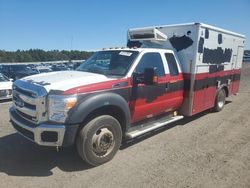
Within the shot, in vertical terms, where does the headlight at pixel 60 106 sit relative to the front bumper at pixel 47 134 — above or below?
above

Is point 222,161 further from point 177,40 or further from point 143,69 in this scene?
point 177,40

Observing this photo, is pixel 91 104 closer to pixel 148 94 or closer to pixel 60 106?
pixel 60 106

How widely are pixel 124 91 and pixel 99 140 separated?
105 cm

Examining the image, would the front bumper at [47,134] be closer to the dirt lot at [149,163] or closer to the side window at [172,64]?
the dirt lot at [149,163]

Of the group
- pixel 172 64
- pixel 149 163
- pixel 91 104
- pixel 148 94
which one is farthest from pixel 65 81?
pixel 172 64

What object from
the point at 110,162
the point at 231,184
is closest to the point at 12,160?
the point at 110,162

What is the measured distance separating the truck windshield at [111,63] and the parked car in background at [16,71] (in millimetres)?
14066

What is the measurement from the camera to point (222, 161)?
4973 millimetres

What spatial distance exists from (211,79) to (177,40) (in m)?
1.76

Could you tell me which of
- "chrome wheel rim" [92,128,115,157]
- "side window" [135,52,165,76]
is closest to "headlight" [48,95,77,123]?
"chrome wheel rim" [92,128,115,157]

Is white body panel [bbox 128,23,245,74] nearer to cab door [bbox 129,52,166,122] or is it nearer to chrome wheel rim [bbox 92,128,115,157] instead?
cab door [bbox 129,52,166,122]

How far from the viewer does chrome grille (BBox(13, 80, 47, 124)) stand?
170 inches

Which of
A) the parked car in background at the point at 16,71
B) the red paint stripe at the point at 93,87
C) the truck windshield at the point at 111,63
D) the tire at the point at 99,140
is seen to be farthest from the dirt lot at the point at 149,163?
the parked car in background at the point at 16,71

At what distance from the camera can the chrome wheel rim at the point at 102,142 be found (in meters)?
4.70
